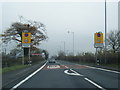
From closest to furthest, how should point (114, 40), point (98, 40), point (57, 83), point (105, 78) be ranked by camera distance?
point (57, 83) < point (105, 78) < point (98, 40) < point (114, 40)

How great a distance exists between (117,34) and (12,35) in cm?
3055

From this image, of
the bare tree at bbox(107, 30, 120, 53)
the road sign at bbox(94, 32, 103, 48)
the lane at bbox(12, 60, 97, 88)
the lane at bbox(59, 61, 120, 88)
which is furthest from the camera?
the bare tree at bbox(107, 30, 120, 53)

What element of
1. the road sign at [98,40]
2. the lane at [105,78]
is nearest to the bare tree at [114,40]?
the road sign at [98,40]

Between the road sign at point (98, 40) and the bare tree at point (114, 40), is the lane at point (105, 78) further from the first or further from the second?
the bare tree at point (114, 40)

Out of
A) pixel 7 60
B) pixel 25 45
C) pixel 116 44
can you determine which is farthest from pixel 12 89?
pixel 116 44

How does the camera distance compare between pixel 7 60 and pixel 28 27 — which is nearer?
pixel 7 60

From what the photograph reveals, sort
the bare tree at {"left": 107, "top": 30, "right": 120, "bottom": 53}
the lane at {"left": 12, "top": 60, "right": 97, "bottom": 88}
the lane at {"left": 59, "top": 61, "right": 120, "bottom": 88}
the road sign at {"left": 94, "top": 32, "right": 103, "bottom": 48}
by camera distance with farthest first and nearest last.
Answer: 1. the bare tree at {"left": 107, "top": 30, "right": 120, "bottom": 53}
2. the road sign at {"left": 94, "top": 32, "right": 103, "bottom": 48}
3. the lane at {"left": 59, "top": 61, "right": 120, "bottom": 88}
4. the lane at {"left": 12, "top": 60, "right": 97, "bottom": 88}

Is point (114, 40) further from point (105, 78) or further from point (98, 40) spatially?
point (105, 78)

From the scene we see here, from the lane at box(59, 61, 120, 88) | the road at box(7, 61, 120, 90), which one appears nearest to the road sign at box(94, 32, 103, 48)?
the lane at box(59, 61, 120, 88)

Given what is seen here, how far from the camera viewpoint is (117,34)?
61.1m

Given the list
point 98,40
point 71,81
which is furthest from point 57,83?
point 98,40

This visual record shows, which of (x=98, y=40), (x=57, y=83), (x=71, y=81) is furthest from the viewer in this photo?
(x=98, y=40)

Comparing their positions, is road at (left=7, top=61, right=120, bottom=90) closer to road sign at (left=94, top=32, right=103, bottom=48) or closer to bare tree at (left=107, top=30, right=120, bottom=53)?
road sign at (left=94, top=32, right=103, bottom=48)

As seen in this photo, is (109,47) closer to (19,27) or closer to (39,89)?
(19,27)
